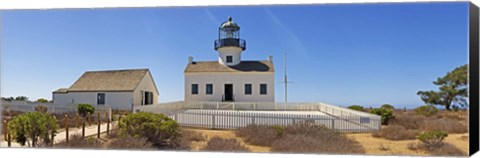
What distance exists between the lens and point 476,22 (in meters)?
5.88

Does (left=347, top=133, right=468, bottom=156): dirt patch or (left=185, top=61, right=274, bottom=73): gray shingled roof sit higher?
(left=185, top=61, right=274, bottom=73): gray shingled roof

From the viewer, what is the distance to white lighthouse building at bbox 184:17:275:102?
13219 millimetres

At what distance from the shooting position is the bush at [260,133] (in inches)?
274

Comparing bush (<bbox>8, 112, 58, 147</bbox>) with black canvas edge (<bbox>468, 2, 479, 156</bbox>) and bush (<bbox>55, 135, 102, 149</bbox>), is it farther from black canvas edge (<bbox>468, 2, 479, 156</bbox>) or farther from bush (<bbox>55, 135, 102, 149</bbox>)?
black canvas edge (<bbox>468, 2, 479, 156</bbox>)

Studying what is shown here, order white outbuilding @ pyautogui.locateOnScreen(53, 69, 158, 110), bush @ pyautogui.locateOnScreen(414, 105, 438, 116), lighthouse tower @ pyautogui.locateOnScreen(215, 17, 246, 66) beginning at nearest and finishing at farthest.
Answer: bush @ pyautogui.locateOnScreen(414, 105, 438, 116)
white outbuilding @ pyautogui.locateOnScreen(53, 69, 158, 110)
lighthouse tower @ pyautogui.locateOnScreen(215, 17, 246, 66)

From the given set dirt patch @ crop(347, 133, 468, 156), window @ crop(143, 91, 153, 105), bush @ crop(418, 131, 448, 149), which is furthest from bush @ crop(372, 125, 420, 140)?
window @ crop(143, 91, 153, 105)

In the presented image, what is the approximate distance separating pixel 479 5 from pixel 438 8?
96 centimetres

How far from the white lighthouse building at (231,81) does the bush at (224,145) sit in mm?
6156

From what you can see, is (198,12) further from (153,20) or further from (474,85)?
(474,85)

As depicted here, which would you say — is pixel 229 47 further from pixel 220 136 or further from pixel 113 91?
pixel 220 136

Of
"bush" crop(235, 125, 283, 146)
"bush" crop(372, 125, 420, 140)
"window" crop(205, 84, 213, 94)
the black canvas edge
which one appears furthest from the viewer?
"window" crop(205, 84, 213, 94)

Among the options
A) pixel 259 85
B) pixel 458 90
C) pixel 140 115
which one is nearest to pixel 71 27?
pixel 140 115

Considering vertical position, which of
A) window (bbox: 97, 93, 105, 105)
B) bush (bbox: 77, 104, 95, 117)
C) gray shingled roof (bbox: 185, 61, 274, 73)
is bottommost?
bush (bbox: 77, 104, 95, 117)

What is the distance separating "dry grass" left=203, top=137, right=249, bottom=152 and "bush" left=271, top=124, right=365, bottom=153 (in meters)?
0.64
